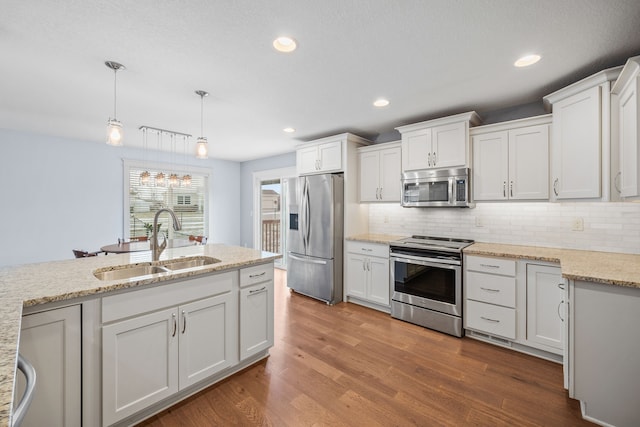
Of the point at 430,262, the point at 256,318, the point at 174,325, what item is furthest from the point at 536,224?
the point at 174,325

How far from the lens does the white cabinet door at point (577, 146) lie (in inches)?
86.9

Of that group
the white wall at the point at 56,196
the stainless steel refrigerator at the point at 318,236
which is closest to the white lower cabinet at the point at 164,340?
the stainless steel refrigerator at the point at 318,236

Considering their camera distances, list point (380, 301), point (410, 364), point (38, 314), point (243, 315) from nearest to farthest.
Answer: point (38, 314) < point (243, 315) < point (410, 364) < point (380, 301)

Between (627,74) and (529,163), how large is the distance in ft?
3.37

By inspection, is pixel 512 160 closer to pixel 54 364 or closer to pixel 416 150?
pixel 416 150

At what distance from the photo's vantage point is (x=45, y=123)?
12.1ft

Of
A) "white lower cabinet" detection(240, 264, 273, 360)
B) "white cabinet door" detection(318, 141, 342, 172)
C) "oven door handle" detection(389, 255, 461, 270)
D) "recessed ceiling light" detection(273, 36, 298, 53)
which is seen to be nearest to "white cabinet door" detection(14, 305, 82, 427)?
"white lower cabinet" detection(240, 264, 273, 360)

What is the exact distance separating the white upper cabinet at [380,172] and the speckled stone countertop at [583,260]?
125cm

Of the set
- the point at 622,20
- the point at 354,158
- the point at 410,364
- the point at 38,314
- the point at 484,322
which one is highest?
the point at 622,20

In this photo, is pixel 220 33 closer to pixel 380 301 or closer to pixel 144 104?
pixel 144 104

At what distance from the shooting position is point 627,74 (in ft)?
6.01

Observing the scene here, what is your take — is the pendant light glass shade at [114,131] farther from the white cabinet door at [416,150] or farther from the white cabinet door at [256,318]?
the white cabinet door at [416,150]

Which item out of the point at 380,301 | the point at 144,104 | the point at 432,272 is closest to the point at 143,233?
the point at 144,104

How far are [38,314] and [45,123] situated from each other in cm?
368
